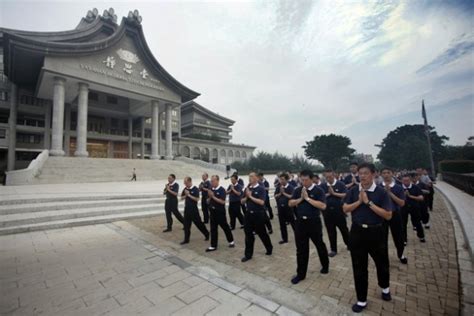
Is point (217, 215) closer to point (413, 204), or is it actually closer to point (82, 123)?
point (413, 204)

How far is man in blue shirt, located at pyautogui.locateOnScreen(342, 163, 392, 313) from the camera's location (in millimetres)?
2725

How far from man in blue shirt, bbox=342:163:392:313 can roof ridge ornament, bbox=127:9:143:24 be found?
3669 cm

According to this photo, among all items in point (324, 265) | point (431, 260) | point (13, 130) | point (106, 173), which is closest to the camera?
point (324, 265)

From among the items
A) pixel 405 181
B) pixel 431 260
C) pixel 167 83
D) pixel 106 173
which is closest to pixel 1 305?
pixel 431 260

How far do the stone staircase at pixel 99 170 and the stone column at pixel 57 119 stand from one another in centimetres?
270

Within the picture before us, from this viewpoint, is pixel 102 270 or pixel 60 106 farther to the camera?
pixel 60 106

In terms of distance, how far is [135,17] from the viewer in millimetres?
29875

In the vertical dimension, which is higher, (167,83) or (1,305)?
(167,83)

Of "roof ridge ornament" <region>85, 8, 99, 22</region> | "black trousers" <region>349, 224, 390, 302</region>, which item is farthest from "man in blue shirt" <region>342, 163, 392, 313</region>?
"roof ridge ornament" <region>85, 8, 99, 22</region>

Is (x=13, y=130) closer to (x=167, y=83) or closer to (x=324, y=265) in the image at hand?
(x=167, y=83)

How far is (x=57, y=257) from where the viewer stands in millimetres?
4297

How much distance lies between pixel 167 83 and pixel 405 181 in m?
32.9

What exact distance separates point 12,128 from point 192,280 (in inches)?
1445

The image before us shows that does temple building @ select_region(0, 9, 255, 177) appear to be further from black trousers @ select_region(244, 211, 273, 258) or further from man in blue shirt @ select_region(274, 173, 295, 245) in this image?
black trousers @ select_region(244, 211, 273, 258)
